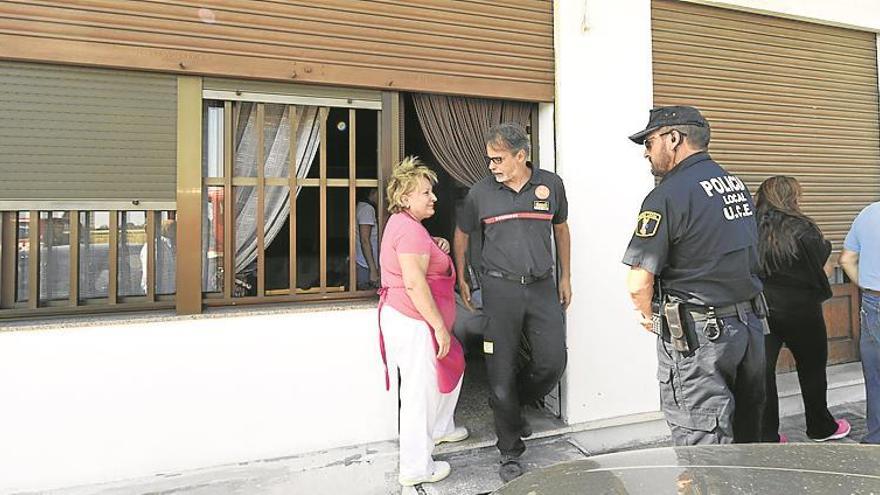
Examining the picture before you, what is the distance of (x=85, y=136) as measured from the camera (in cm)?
252

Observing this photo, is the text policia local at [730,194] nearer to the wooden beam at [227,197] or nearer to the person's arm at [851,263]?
the person's arm at [851,263]

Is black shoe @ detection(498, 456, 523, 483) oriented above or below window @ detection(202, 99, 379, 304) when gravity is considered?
below

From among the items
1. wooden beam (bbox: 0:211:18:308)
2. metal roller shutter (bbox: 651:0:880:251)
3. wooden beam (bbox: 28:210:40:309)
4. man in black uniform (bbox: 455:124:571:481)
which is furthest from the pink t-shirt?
metal roller shutter (bbox: 651:0:880:251)

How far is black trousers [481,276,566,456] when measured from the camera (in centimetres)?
279

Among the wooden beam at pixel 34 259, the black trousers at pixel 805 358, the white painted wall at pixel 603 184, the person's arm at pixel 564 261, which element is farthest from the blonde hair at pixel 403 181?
the black trousers at pixel 805 358

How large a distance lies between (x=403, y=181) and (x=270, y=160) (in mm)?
815

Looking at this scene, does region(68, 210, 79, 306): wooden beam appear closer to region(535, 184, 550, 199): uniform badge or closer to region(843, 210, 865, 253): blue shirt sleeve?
region(535, 184, 550, 199): uniform badge

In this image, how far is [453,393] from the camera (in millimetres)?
2988

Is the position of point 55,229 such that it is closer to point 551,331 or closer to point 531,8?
point 551,331

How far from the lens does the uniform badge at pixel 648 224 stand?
6.85 feet

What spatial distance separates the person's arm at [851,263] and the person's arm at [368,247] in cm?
290

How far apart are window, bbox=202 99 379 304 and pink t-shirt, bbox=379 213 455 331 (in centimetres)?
43

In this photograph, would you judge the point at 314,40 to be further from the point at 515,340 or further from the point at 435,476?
the point at 435,476

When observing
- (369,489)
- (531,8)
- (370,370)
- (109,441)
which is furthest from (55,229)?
(531,8)
